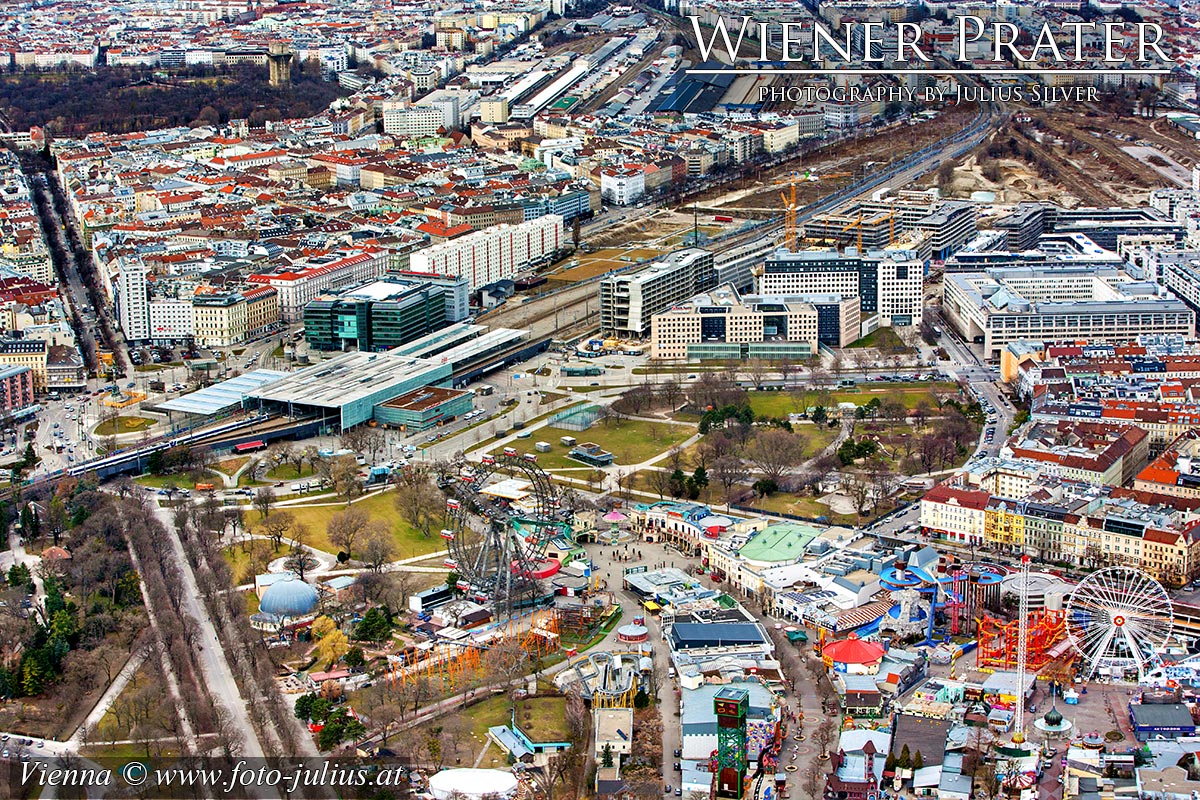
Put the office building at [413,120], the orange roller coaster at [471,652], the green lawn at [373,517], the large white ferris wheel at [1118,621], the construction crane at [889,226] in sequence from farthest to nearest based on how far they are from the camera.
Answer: the office building at [413,120] → the construction crane at [889,226] → the green lawn at [373,517] → the large white ferris wheel at [1118,621] → the orange roller coaster at [471,652]

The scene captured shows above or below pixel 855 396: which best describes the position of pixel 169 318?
above

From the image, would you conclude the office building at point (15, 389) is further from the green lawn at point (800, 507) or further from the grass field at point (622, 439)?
the green lawn at point (800, 507)

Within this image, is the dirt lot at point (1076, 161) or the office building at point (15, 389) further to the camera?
the dirt lot at point (1076, 161)

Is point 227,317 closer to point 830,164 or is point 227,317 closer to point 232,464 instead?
point 232,464

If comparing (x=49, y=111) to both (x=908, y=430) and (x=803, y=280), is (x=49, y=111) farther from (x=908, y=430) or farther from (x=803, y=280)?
(x=908, y=430)

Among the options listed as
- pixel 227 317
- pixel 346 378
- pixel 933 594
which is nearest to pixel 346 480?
pixel 346 378

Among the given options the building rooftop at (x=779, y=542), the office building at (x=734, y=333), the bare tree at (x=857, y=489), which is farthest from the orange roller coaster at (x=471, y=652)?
the office building at (x=734, y=333)

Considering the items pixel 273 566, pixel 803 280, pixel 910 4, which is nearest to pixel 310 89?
pixel 910 4
